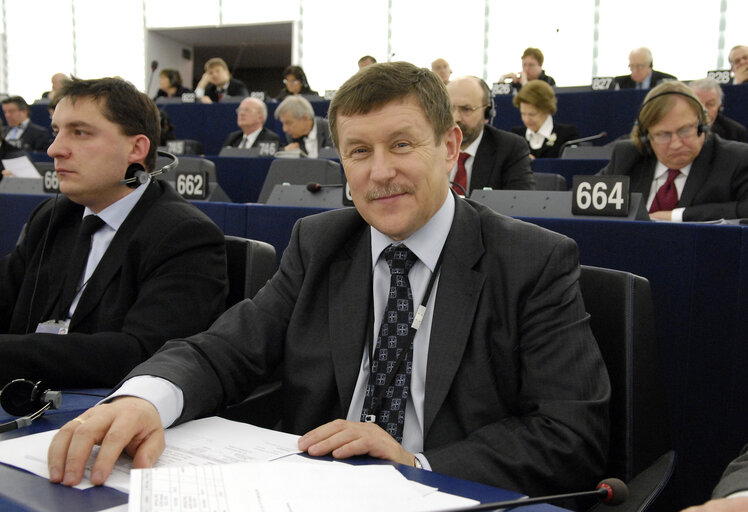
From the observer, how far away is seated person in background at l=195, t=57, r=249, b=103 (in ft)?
32.5

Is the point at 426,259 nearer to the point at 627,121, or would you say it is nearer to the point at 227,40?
the point at 627,121

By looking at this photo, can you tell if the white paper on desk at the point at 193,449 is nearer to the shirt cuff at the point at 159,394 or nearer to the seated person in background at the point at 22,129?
the shirt cuff at the point at 159,394

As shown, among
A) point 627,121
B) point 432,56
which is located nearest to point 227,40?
point 432,56

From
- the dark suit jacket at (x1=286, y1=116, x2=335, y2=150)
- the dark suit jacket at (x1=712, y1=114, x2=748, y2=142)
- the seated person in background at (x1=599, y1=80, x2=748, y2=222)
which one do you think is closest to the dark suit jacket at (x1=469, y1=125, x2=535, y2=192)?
the seated person in background at (x1=599, y1=80, x2=748, y2=222)

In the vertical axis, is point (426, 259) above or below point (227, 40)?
below

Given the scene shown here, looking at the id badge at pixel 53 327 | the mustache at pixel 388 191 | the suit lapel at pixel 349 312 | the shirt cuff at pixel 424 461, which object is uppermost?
the mustache at pixel 388 191

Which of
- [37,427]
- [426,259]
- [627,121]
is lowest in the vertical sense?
[37,427]

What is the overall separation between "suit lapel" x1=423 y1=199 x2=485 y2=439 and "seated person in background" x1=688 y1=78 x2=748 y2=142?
4.04 m

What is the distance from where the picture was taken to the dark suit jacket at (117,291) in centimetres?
144

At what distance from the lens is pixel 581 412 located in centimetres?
112

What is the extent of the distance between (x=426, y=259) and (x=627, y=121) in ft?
21.3

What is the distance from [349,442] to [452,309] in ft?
1.24

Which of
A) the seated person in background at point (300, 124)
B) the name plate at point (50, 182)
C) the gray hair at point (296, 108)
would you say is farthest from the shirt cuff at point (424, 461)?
the gray hair at point (296, 108)

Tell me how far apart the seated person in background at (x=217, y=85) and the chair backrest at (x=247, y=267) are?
8373 millimetres
